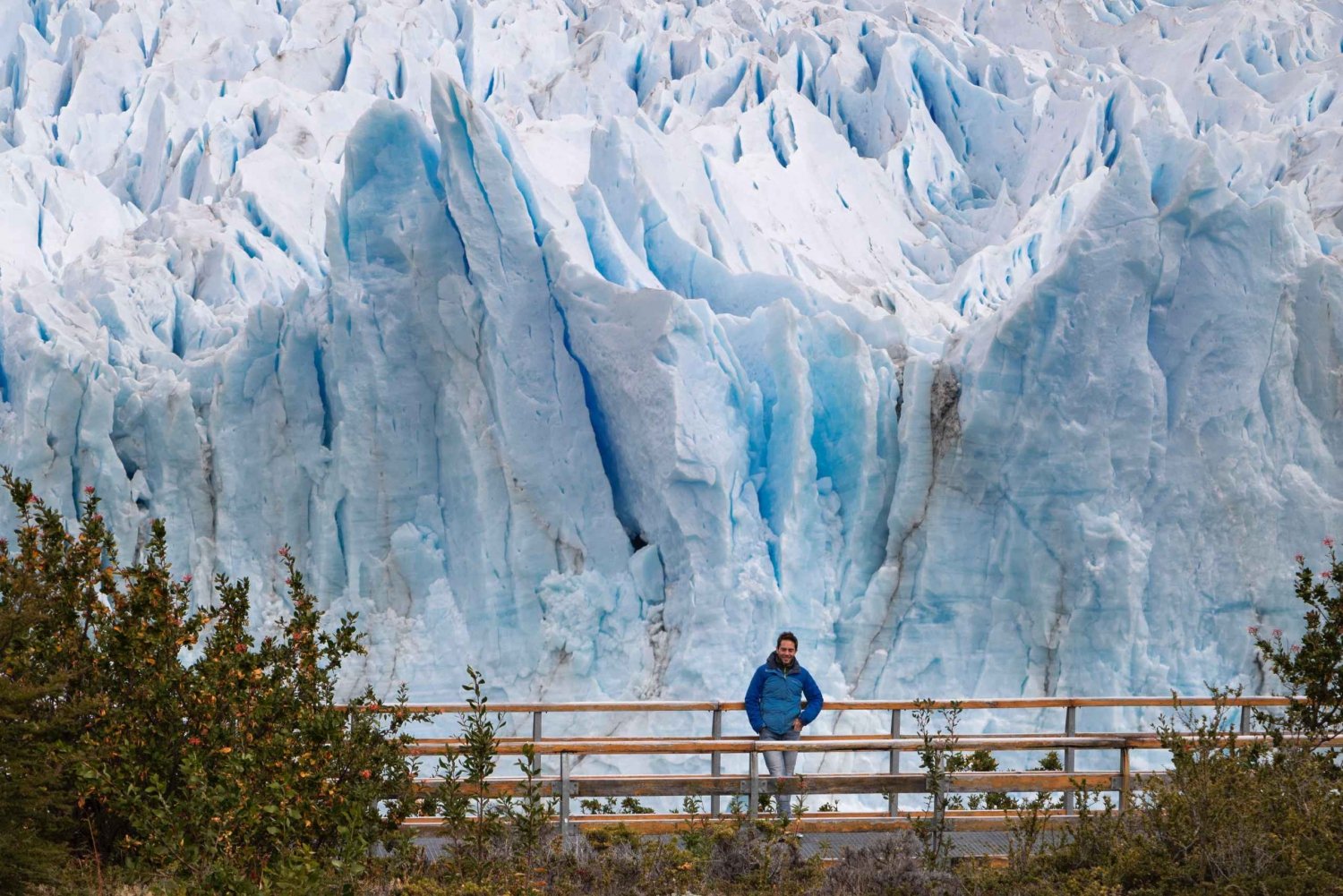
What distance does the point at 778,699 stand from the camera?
6566 millimetres

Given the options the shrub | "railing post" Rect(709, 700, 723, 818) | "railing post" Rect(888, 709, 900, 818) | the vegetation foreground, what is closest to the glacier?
"railing post" Rect(888, 709, 900, 818)

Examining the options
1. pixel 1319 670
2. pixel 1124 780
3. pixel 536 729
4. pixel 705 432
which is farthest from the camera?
pixel 705 432

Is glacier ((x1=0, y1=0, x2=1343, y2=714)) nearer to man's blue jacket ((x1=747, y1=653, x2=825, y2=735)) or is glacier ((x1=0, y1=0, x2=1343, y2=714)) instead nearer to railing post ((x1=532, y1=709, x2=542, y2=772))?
railing post ((x1=532, y1=709, x2=542, y2=772))

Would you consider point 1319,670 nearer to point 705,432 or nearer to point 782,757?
point 782,757

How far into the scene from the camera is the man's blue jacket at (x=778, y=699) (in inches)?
258

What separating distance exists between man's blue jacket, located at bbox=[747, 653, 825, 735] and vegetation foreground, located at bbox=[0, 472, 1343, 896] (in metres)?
1.09

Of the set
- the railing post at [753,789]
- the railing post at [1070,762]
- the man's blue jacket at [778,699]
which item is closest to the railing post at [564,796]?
the railing post at [753,789]

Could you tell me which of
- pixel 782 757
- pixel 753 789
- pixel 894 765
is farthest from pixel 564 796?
pixel 894 765

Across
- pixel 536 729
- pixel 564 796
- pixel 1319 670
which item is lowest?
pixel 564 796

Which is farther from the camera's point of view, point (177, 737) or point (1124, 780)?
point (1124, 780)

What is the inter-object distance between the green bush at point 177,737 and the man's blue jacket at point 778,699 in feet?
7.26

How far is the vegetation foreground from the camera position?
13.9 ft

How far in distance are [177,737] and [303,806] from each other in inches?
31.2

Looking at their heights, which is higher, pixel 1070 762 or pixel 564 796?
pixel 1070 762
